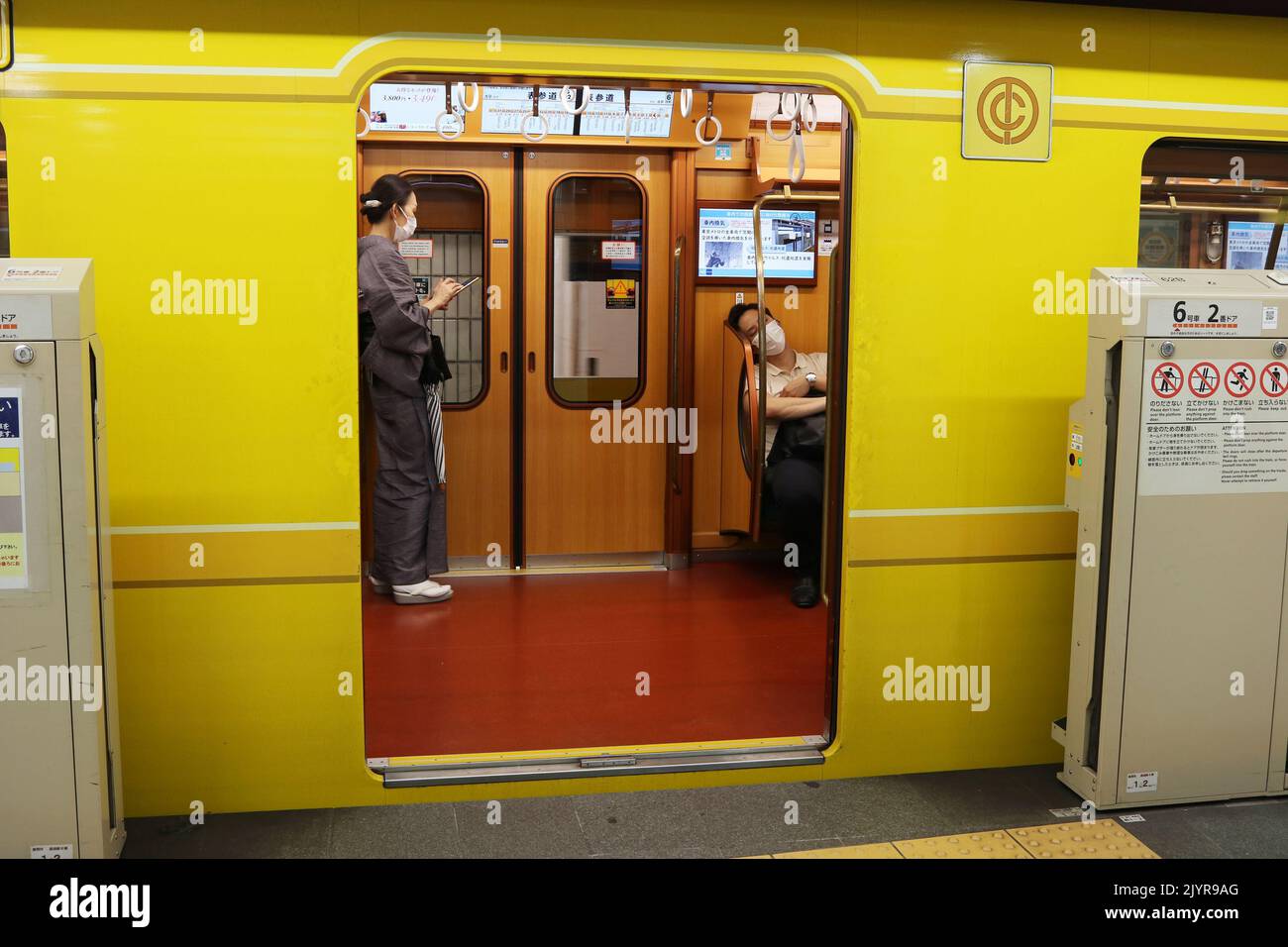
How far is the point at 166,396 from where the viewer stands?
3.44 m

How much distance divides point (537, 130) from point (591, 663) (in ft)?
9.95

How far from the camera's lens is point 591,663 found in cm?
506

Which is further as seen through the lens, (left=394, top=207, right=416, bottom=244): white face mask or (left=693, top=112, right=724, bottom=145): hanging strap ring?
(left=693, top=112, right=724, bottom=145): hanging strap ring

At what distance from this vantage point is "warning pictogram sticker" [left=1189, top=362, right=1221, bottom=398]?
351cm

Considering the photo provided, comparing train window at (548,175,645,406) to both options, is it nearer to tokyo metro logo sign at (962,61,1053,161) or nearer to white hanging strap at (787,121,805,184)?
white hanging strap at (787,121,805,184)

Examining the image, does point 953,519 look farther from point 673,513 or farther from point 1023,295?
point 673,513

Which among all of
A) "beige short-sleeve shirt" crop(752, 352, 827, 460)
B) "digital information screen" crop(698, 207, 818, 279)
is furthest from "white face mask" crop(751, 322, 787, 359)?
Answer: "digital information screen" crop(698, 207, 818, 279)

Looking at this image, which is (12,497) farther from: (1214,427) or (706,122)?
(706,122)

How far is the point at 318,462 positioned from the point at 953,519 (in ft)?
6.64

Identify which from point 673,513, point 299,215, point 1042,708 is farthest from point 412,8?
point 673,513

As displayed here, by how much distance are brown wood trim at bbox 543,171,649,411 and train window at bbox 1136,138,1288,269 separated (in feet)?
9.36

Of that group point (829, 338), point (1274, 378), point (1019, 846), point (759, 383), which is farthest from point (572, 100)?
point (1019, 846)

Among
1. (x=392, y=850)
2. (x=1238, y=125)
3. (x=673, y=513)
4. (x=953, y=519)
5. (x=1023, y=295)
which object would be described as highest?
(x=1238, y=125)

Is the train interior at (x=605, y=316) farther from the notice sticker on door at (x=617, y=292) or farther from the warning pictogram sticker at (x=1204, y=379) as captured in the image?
the warning pictogram sticker at (x=1204, y=379)
